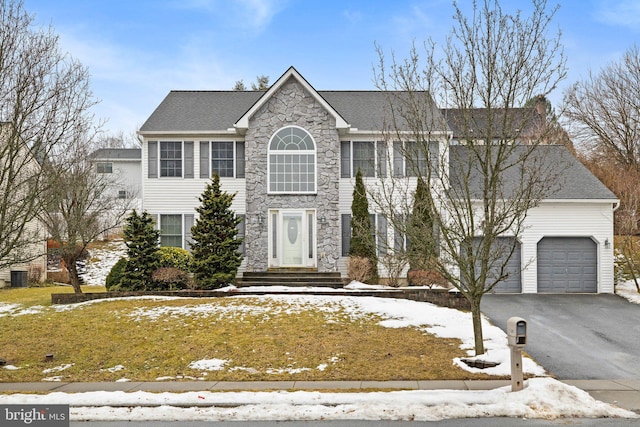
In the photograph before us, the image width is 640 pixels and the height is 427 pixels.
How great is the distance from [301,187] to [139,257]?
6272 mm

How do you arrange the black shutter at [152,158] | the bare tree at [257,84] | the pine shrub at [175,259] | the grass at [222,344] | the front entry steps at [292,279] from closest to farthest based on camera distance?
the grass at [222,344], the pine shrub at [175,259], the front entry steps at [292,279], the black shutter at [152,158], the bare tree at [257,84]

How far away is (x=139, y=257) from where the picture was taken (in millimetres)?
17938

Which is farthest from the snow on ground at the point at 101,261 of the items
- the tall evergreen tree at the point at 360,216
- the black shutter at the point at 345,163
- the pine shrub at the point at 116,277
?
the tall evergreen tree at the point at 360,216

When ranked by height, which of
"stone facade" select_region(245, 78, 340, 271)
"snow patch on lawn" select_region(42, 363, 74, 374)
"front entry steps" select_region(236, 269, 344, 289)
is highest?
"stone facade" select_region(245, 78, 340, 271)

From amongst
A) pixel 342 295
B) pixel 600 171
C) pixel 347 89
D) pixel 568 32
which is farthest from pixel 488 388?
pixel 600 171

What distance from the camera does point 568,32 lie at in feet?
33.3

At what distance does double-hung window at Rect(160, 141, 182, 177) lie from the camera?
2141 centimetres

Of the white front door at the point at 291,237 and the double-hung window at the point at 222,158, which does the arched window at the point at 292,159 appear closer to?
the white front door at the point at 291,237

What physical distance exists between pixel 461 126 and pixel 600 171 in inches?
940

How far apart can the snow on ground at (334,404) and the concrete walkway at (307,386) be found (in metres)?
0.42

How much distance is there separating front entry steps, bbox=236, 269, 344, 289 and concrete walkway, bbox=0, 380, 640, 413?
367 inches

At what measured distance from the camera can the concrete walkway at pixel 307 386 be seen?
8727 mm

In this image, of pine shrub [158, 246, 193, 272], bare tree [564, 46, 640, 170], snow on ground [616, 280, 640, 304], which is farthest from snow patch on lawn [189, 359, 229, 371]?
bare tree [564, 46, 640, 170]

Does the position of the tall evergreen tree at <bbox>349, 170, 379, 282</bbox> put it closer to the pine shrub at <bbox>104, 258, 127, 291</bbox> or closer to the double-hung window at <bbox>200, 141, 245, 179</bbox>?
the double-hung window at <bbox>200, 141, 245, 179</bbox>
